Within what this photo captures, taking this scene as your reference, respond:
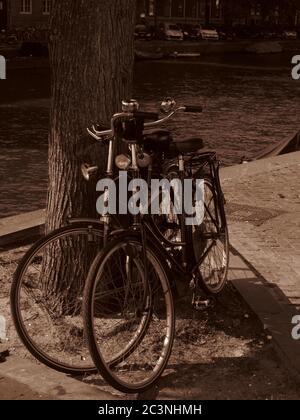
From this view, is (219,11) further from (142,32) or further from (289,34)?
(142,32)

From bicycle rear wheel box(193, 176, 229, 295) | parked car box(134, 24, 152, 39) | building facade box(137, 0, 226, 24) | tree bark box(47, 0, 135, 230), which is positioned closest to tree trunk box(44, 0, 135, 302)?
tree bark box(47, 0, 135, 230)

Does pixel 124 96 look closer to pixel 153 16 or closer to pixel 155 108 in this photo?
pixel 155 108

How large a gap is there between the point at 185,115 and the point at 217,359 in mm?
16449

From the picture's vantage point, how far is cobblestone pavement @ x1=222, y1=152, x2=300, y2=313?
6266mm

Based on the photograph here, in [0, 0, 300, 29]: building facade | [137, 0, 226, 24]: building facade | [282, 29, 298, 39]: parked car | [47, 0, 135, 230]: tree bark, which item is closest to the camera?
[47, 0, 135, 230]: tree bark

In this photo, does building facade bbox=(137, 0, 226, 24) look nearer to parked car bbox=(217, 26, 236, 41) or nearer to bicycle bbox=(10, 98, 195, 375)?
→ parked car bbox=(217, 26, 236, 41)

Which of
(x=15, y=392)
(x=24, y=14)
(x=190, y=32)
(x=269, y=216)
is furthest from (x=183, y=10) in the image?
(x=15, y=392)

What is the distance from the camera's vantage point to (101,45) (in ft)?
15.9

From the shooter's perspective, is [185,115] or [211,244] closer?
[211,244]

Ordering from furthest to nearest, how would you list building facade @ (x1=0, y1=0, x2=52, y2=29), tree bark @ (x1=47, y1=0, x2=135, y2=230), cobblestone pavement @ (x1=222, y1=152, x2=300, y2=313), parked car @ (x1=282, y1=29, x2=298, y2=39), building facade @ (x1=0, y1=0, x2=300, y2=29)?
parked car @ (x1=282, y1=29, x2=298, y2=39) < building facade @ (x1=0, y1=0, x2=300, y2=29) < building facade @ (x1=0, y1=0, x2=52, y2=29) < cobblestone pavement @ (x1=222, y1=152, x2=300, y2=313) < tree bark @ (x1=47, y1=0, x2=135, y2=230)

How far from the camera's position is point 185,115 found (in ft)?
67.9

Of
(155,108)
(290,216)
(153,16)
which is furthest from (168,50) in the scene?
(290,216)

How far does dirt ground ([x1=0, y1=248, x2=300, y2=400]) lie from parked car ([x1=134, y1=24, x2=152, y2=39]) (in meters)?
56.7

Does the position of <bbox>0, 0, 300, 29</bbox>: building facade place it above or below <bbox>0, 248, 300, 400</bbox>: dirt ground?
below
